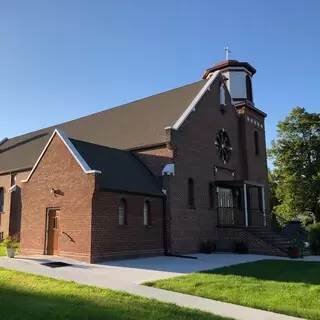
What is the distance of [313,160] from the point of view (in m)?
42.6

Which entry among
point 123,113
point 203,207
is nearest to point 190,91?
point 123,113

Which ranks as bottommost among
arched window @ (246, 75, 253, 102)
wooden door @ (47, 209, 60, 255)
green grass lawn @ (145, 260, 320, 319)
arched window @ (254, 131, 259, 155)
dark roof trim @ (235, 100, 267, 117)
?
green grass lawn @ (145, 260, 320, 319)

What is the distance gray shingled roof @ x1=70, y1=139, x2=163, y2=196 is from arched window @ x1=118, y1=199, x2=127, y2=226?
709mm

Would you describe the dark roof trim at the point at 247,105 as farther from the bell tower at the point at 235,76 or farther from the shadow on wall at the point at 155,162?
the shadow on wall at the point at 155,162

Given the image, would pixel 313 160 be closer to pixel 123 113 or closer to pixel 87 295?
pixel 123 113

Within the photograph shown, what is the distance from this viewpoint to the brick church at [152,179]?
18.5 m

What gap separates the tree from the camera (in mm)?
40844

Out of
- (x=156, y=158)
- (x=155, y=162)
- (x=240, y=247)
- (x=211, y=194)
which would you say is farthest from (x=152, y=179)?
(x=240, y=247)

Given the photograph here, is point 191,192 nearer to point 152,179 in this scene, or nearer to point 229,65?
point 152,179

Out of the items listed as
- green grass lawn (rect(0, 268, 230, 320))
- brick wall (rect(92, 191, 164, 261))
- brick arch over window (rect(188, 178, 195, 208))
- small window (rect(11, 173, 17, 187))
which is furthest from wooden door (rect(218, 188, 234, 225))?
small window (rect(11, 173, 17, 187))

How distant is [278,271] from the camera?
14758mm

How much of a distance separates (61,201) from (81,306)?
11566 millimetres

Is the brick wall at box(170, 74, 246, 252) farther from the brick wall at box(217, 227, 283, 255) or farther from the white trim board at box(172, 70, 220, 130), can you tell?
the brick wall at box(217, 227, 283, 255)

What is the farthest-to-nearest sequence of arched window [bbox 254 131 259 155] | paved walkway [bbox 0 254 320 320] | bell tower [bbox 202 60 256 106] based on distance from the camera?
arched window [bbox 254 131 259 155], bell tower [bbox 202 60 256 106], paved walkway [bbox 0 254 320 320]
